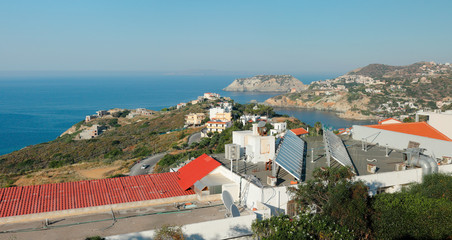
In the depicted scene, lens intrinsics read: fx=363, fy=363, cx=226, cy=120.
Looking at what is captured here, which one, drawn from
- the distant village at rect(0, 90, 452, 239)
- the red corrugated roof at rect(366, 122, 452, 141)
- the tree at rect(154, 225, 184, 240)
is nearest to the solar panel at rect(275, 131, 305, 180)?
the distant village at rect(0, 90, 452, 239)

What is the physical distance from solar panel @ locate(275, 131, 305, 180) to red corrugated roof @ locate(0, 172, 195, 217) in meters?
3.41

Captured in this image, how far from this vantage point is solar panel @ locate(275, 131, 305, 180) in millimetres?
12367

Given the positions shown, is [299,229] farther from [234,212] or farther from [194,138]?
[194,138]

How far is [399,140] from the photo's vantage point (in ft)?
60.5

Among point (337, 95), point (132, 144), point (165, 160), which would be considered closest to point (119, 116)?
point (132, 144)

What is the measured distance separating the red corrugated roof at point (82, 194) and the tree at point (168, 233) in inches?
140

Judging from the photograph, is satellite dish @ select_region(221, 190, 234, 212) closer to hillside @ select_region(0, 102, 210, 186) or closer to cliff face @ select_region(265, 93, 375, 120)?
hillside @ select_region(0, 102, 210, 186)

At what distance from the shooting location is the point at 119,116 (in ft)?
307

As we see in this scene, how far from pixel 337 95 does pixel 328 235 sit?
434 feet

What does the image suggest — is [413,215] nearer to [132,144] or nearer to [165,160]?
[165,160]

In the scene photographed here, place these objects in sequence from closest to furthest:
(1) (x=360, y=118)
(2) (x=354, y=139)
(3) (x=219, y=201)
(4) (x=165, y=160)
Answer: (3) (x=219, y=201)
(2) (x=354, y=139)
(4) (x=165, y=160)
(1) (x=360, y=118)

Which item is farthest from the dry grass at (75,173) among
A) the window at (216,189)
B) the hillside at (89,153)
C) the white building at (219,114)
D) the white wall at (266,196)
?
the white building at (219,114)

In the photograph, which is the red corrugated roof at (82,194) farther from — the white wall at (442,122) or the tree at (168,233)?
the white wall at (442,122)

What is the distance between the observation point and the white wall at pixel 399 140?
54.5ft
